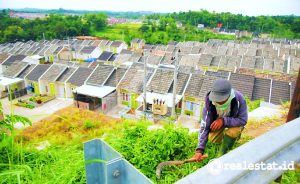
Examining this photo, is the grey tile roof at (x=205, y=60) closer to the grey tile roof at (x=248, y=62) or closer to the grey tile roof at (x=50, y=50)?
the grey tile roof at (x=248, y=62)

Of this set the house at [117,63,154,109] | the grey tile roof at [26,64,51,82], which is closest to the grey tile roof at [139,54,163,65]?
the house at [117,63,154,109]

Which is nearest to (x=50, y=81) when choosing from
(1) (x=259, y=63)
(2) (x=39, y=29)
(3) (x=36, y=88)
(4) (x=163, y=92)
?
(3) (x=36, y=88)

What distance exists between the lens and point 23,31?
57062mm

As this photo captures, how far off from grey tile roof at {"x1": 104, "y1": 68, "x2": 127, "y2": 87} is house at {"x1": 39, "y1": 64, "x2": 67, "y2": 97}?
5247mm

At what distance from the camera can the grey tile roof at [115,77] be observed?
19391 mm

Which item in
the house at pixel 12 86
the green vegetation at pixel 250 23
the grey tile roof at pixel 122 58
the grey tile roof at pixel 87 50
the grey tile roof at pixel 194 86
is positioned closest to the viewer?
the grey tile roof at pixel 194 86

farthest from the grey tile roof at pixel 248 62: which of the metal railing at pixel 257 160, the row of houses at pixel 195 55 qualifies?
the metal railing at pixel 257 160

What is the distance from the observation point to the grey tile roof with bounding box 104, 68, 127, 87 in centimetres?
1939

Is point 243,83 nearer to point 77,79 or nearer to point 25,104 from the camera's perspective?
point 77,79

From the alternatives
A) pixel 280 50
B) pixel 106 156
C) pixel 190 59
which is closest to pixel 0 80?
pixel 190 59

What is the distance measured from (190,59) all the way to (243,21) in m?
62.2

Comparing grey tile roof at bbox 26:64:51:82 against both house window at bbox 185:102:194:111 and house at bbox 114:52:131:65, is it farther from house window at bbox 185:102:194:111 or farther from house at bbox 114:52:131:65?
house window at bbox 185:102:194:111

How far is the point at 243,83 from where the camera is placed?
54.2 feet

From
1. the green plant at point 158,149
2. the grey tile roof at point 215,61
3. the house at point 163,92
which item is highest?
the green plant at point 158,149
